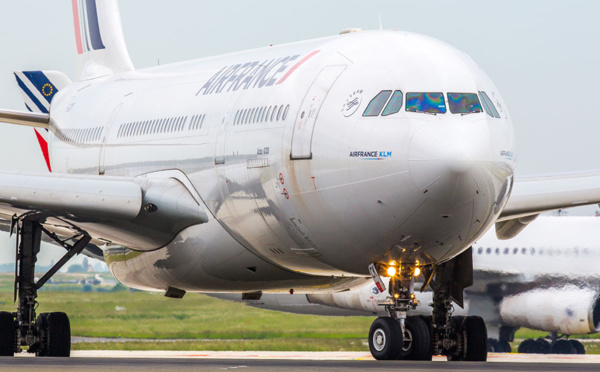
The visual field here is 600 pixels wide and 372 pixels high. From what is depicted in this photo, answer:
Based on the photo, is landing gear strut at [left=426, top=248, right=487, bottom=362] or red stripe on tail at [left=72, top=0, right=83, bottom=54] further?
red stripe on tail at [left=72, top=0, right=83, bottom=54]

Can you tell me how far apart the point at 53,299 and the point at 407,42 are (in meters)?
23.0

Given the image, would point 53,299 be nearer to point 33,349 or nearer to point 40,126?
point 40,126

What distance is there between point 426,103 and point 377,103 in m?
0.60

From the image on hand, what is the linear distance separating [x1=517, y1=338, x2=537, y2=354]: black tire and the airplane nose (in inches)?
852

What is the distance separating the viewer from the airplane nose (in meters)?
14.7

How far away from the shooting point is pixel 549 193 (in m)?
19.3

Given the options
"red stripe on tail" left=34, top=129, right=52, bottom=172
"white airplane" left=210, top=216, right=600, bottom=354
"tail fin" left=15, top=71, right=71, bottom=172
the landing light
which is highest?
"tail fin" left=15, top=71, right=71, bottom=172

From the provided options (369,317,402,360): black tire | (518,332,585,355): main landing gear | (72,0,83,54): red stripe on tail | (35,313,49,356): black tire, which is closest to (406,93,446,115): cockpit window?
(369,317,402,360): black tire

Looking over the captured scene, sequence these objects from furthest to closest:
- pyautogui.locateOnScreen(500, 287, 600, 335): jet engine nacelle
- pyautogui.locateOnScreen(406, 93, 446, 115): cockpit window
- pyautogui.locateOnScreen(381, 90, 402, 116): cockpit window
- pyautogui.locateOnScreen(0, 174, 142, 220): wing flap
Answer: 1. pyautogui.locateOnScreen(500, 287, 600, 335): jet engine nacelle
2. pyautogui.locateOnScreen(0, 174, 142, 220): wing flap
3. pyautogui.locateOnScreen(381, 90, 402, 116): cockpit window
4. pyautogui.locateOnScreen(406, 93, 446, 115): cockpit window

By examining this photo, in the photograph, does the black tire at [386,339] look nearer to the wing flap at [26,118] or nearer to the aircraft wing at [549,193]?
the aircraft wing at [549,193]

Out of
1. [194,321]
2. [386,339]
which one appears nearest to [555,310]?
[194,321]

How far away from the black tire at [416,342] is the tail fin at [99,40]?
12104 millimetres

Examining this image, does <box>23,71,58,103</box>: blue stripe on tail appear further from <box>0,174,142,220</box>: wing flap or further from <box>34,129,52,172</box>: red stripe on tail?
<box>0,174,142,220</box>: wing flap

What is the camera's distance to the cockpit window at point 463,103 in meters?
15.3
